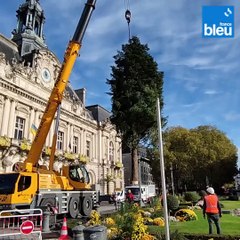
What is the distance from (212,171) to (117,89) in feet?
96.4

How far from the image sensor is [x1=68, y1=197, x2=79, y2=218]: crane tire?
717 inches

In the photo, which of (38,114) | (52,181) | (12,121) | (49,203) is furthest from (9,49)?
(49,203)

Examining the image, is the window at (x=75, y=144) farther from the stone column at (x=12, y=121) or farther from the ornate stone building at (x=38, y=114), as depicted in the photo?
the stone column at (x=12, y=121)

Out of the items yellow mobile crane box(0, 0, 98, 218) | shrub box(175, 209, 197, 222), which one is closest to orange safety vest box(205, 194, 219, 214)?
shrub box(175, 209, 197, 222)

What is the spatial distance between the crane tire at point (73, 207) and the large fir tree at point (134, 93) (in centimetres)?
1052

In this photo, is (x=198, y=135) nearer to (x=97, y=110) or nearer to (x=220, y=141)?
(x=220, y=141)

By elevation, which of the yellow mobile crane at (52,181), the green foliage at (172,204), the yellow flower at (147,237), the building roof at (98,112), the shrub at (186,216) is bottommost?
the yellow flower at (147,237)

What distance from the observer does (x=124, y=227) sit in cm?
921

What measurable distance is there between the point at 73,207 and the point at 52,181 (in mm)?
2233

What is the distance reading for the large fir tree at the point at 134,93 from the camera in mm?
29266

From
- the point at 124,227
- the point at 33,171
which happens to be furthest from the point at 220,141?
the point at 124,227

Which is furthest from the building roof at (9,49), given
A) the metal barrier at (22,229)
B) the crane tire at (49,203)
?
the metal barrier at (22,229)

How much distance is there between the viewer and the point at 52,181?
17.8 m

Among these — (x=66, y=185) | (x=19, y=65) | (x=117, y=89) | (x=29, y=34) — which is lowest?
(x=66, y=185)
